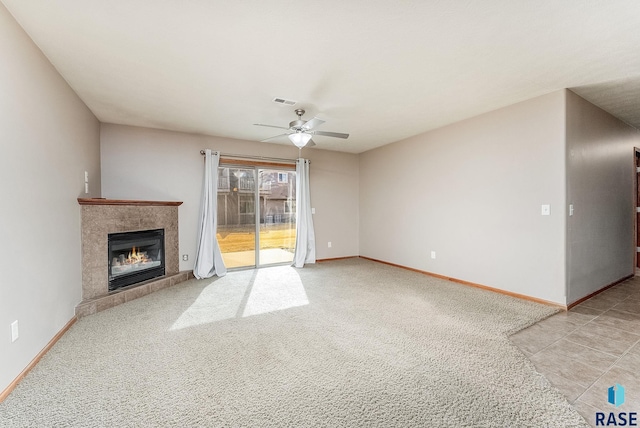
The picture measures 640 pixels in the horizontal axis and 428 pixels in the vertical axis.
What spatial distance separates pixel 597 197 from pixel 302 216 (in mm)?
4529

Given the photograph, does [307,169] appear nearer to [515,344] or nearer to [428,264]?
[428,264]

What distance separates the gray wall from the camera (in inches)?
129

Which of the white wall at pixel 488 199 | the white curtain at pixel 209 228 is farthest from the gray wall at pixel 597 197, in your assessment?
the white curtain at pixel 209 228

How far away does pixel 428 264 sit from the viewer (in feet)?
15.8

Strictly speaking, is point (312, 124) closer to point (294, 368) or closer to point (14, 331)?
point (294, 368)

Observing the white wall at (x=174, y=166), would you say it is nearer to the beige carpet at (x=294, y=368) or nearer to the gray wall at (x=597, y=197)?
the beige carpet at (x=294, y=368)

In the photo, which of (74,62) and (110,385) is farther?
(74,62)

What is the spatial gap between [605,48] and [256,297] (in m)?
4.33

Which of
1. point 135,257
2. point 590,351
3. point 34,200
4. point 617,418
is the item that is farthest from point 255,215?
point 617,418

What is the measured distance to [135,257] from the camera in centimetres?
398

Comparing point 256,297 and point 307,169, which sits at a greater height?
point 307,169

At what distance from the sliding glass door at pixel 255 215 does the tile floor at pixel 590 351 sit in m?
4.20

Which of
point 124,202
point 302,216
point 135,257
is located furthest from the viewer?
point 302,216

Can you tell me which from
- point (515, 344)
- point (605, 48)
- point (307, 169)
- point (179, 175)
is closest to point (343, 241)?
point (307, 169)
